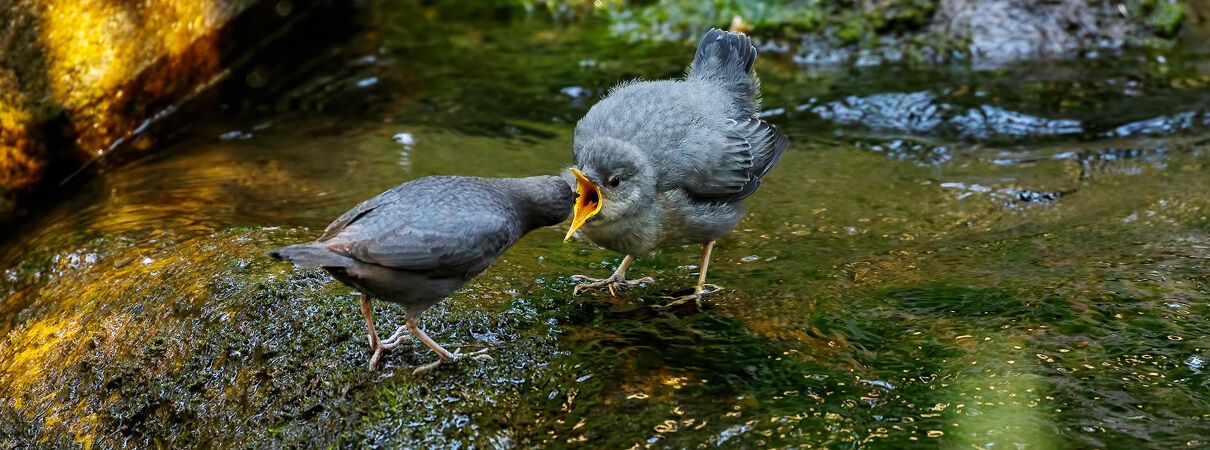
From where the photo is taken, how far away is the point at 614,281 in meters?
3.83

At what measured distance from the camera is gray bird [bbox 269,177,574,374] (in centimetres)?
286

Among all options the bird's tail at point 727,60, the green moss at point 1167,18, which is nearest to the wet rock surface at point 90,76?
the bird's tail at point 727,60

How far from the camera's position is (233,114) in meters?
6.59

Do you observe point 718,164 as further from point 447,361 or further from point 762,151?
point 447,361

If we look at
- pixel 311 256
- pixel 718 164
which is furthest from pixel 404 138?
pixel 311 256

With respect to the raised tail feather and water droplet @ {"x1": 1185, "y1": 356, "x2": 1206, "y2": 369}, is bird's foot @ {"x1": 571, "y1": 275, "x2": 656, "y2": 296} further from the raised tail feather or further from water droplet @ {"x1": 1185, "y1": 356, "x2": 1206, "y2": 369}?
water droplet @ {"x1": 1185, "y1": 356, "x2": 1206, "y2": 369}

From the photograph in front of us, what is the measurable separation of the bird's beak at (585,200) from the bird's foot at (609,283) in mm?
285

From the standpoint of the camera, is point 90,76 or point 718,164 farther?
point 90,76

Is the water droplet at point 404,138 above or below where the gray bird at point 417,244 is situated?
below

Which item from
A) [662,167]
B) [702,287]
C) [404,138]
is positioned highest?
[662,167]

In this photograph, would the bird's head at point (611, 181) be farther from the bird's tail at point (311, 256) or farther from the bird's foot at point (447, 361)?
the bird's tail at point (311, 256)

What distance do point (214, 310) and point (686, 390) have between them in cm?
173

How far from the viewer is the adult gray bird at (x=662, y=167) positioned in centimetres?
357

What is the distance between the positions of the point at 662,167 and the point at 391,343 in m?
1.20
